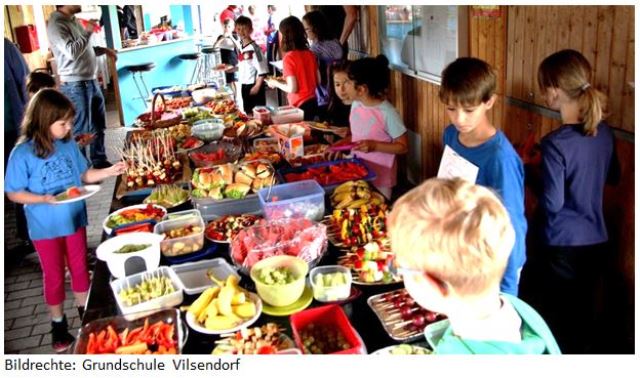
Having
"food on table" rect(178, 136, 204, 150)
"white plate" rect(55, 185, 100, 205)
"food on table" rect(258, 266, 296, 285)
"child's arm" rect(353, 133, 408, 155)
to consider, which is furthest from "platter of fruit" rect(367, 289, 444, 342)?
"food on table" rect(178, 136, 204, 150)

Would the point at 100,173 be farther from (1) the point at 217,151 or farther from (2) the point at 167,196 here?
(1) the point at 217,151

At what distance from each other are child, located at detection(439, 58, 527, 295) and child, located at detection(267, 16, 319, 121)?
2.64m

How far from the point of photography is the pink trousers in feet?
8.95

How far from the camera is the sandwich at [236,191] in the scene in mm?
2533

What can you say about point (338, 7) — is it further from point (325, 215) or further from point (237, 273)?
point (237, 273)

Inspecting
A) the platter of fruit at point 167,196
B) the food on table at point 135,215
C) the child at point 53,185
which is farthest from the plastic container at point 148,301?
the child at point 53,185

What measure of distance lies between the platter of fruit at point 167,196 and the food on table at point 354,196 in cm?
73

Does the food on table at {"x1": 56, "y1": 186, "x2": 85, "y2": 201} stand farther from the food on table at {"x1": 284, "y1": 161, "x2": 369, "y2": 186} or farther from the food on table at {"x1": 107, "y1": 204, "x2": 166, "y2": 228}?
the food on table at {"x1": 284, "y1": 161, "x2": 369, "y2": 186}

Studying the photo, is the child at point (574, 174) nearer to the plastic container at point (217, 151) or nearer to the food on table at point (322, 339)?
the food on table at point (322, 339)

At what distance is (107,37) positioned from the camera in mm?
7902

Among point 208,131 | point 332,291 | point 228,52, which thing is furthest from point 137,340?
point 228,52
